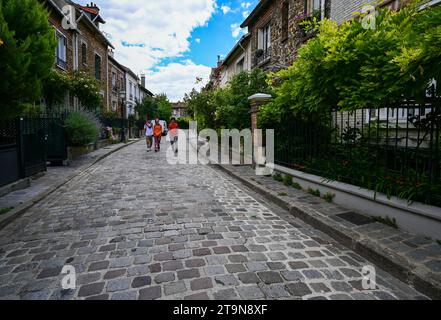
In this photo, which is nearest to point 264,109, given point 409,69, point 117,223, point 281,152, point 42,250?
point 281,152

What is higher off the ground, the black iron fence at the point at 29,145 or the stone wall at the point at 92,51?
the stone wall at the point at 92,51

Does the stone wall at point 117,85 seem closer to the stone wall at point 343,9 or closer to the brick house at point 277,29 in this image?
the brick house at point 277,29

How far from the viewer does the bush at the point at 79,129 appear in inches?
400

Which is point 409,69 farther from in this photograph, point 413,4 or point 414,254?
point 414,254

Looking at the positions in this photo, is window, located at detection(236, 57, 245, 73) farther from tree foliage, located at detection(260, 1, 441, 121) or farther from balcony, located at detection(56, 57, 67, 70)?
tree foliage, located at detection(260, 1, 441, 121)

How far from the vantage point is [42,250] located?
3.22 meters

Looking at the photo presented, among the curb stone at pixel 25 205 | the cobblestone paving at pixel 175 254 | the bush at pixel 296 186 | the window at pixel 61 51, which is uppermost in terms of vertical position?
the window at pixel 61 51

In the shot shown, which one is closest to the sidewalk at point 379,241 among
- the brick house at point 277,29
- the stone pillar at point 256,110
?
the stone pillar at point 256,110

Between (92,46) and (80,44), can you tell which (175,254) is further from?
(92,46)

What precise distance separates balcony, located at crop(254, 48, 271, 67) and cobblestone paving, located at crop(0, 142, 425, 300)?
34.9 ft

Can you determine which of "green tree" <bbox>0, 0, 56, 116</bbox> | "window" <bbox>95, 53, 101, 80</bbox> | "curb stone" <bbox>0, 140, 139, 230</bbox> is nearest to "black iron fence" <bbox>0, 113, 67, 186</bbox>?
"curb stone" <bbox>0, 140, 139, 230</bbox>

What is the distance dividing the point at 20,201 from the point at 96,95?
38.8 ft

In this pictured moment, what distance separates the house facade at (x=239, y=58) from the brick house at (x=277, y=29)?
0.82 meters

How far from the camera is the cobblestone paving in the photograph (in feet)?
7.86
